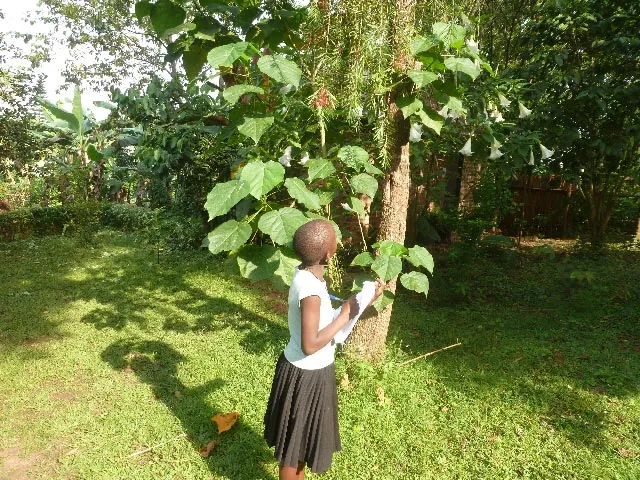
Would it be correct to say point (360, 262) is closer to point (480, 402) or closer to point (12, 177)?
point (480, 402)

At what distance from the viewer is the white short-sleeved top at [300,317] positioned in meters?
1.84

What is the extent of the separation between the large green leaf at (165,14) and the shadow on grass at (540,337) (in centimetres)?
309

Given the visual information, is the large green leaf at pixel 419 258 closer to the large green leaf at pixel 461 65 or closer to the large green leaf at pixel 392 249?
the large green leaf at pixel 392 249

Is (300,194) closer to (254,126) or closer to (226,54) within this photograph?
(254,126)

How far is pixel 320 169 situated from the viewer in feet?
8.05

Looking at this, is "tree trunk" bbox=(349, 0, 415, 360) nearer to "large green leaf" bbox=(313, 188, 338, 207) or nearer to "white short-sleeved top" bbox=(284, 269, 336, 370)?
"large green leaf" bbox=(313, 188, 338, 207)

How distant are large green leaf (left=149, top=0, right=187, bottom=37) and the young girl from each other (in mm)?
1248

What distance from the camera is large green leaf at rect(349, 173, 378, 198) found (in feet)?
8.32

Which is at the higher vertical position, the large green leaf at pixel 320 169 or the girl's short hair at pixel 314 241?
the large green leaf at pixel 320 169

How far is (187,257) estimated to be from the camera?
7918 mm

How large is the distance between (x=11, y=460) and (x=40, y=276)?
197 inches

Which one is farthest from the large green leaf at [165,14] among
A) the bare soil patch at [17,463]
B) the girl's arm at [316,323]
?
the bare soil patch at [17,463]

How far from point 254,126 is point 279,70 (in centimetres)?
31

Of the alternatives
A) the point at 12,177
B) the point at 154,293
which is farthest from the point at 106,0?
the point at 154,293
